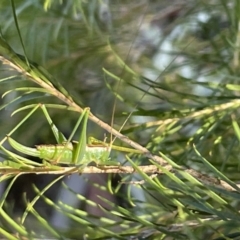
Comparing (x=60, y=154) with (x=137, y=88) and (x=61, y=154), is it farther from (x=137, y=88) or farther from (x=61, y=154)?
Answer: (x=137, y=88)

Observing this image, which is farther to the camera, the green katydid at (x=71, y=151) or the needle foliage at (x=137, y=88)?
the needle foliage at (x=137, y=88)

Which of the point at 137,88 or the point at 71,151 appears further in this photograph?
the point at 137,88

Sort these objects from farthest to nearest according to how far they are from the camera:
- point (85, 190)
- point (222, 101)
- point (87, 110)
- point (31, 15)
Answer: point (85, 190), point (31, 15), point (222, 101), point (87, 110)

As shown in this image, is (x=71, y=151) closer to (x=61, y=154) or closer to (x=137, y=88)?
(x=61, y=154)

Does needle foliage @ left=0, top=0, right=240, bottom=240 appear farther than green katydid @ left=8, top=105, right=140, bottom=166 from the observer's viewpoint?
Yes

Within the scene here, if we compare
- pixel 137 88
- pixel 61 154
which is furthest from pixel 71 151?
pixel 137 88

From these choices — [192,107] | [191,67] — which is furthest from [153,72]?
[192,107]

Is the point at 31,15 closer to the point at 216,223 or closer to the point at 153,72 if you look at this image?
the point at 153,72

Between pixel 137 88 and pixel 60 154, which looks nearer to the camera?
pixel 60 154

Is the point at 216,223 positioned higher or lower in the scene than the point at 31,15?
lower

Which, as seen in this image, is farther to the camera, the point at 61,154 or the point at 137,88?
the point at 137,88

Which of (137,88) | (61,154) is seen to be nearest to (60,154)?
(61,154)
